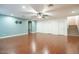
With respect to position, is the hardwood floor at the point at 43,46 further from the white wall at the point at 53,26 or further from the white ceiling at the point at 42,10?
the white ceiling at the point at 42,10

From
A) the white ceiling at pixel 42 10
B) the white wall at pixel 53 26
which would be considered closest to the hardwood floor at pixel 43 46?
the white wall at pixel 53 26

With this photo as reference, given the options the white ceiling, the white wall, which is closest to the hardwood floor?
the white wall

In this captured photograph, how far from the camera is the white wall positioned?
9.96 ft

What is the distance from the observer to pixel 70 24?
345 centimetres

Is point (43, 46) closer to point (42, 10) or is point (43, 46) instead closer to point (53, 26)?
point (53, 26)

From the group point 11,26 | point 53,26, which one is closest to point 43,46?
point 53,26

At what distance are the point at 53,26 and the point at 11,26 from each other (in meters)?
1.27

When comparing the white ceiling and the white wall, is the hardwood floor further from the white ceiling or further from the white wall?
the white ceiling

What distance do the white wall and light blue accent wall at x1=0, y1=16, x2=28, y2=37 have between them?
446 millimetres

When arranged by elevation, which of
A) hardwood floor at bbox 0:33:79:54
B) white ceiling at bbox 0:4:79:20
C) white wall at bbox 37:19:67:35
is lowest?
hardwood floor at bbox 0:33:79:54

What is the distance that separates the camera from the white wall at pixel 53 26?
303 cm
